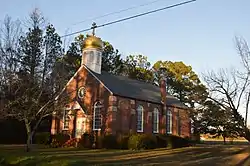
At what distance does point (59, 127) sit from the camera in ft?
120

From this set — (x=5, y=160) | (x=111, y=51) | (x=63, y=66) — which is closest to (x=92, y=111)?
(x=63, y=66)

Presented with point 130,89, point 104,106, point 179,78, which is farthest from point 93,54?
point 179,78

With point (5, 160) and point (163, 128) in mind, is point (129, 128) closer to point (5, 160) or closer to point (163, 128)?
point (163, 128)

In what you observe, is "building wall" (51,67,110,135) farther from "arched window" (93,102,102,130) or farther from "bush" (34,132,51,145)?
"bush" (34,132,51,145)

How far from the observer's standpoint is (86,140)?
105 ft

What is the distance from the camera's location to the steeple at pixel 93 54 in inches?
1463

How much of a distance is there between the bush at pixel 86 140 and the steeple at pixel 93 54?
8.34m

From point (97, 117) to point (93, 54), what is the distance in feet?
26.8

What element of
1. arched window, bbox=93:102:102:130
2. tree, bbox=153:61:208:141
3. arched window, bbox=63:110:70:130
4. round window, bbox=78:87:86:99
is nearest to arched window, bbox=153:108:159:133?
arched window, bbox=93:102:102:130

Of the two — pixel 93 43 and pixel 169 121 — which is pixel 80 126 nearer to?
pixel 93 43

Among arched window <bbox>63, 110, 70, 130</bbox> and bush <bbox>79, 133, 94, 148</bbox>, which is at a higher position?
arched window <bbox>63, 110, 70, 130</bbox>

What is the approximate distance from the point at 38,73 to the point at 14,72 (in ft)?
10.1

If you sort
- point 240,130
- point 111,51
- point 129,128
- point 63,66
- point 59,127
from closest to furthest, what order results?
point 240,130, point 63,66, point 129,128, point 59,127, point 111,51

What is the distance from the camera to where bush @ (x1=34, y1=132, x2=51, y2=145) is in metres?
35.8
